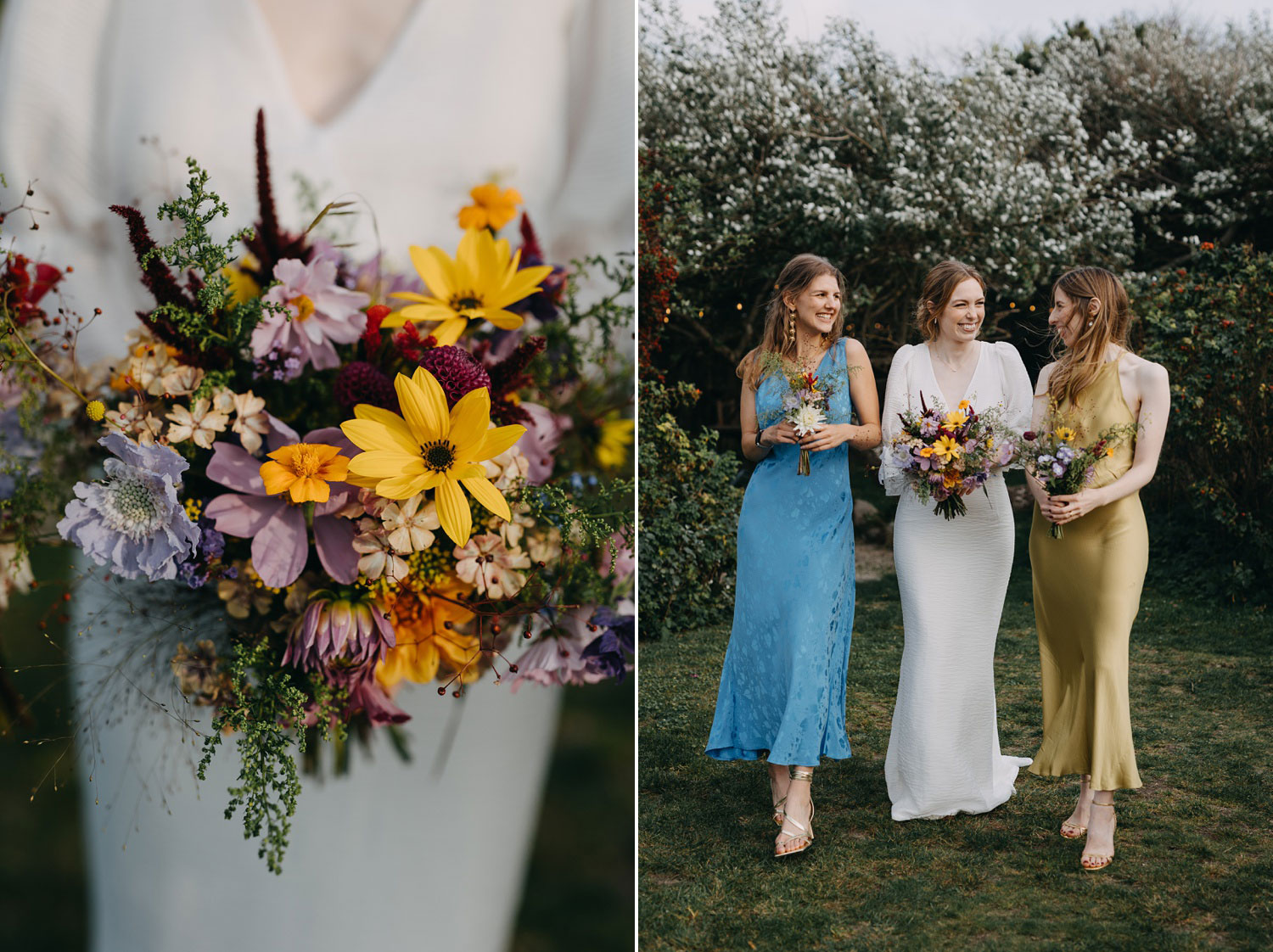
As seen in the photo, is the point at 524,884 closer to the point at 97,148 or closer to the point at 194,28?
the point at 97,148

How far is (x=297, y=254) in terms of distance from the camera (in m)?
1.71

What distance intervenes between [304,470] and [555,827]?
742mm

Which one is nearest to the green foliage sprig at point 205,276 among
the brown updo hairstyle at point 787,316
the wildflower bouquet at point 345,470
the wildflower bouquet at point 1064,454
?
the wildflower bouquet at point 345,470

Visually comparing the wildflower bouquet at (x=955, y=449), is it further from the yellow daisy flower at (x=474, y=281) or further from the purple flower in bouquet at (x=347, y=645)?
the purple flower in bouquet at (x=347, y=645)

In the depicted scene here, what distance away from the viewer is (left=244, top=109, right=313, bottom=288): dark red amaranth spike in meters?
1.67

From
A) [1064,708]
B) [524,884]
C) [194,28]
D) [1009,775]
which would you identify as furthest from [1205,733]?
[194,28]

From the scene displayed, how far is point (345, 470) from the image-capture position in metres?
1.62

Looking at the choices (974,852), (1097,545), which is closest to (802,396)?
(1097,545)

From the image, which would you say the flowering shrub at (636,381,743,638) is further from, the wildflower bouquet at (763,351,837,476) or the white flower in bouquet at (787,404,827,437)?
the white flower in bouquet at (787,404,827,437)

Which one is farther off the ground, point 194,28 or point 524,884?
point 194,28

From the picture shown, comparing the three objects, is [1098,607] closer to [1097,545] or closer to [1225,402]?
[1097,545]

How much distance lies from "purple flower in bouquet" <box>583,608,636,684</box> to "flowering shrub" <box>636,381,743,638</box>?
4672 mm

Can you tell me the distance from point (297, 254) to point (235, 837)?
0.96 meters

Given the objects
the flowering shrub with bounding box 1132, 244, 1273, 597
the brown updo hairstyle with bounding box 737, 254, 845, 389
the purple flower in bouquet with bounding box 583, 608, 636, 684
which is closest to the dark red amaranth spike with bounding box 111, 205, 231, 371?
the purple flower in bouquet with bounding box 583, 608, 636, 684
